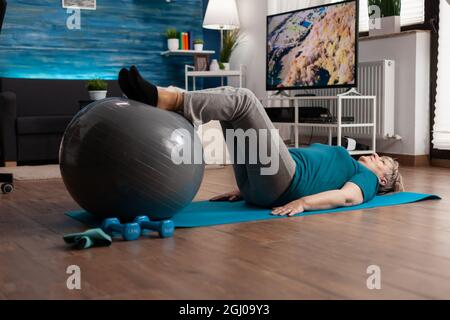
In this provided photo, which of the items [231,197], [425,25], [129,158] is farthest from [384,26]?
[129,158]

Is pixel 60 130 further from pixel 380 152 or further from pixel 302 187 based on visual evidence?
pixel 302 187

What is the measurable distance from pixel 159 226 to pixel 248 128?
61cm

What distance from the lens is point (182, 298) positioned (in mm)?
1539

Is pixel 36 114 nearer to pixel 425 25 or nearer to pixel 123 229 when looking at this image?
pixel 425 25

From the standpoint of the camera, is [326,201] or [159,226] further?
[326,201]

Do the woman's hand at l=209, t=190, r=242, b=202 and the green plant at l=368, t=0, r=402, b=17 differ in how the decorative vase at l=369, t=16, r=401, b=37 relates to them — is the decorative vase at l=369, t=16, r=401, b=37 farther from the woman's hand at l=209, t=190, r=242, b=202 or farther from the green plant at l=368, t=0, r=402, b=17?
the woman's hand at l=209, t=190, r=242, b=202

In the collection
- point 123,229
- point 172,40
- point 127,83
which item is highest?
point 172,40

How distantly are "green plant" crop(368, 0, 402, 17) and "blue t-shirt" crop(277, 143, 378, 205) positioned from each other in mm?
2751

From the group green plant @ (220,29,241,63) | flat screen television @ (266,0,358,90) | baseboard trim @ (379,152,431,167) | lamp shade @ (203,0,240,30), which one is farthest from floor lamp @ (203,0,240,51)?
baseboard trim @ (379,152,431,167)

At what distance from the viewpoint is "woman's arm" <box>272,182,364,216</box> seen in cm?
275

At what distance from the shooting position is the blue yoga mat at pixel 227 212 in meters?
2.63

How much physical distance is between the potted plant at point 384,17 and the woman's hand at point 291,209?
308cm

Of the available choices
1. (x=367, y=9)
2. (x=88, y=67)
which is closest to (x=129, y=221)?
(x=367, y=9)

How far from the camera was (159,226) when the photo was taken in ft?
7.61
